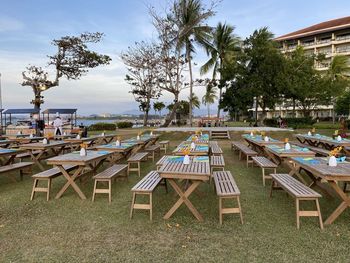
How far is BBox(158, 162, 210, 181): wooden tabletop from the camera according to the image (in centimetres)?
381

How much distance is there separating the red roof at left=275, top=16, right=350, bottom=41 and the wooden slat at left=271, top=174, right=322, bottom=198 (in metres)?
50.3

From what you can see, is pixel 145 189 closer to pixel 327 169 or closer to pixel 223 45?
pixel 327 169

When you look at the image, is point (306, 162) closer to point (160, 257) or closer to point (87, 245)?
point (160, 257)

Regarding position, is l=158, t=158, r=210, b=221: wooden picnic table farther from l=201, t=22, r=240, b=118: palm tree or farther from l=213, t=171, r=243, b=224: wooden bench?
l=201, t=22, r=240, b=118: palm tree

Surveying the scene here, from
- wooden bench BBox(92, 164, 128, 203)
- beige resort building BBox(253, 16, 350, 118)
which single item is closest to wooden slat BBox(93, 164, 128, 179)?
wooden bench BBox(92, 164, 128, 203)

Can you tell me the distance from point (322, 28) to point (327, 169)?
176 feet

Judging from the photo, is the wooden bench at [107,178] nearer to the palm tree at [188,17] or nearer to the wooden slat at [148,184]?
the wooden slat at [148,184]

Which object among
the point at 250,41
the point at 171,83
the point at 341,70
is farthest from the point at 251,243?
the point at 341,70

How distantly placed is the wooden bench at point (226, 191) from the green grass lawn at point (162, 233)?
18cm

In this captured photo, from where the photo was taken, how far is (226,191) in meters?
3.91

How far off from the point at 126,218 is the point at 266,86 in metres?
18.1

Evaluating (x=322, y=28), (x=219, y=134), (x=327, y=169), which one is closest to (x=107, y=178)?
(x=327, y=169)

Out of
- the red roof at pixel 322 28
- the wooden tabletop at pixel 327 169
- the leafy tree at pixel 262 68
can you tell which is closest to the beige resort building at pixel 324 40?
the red roof at pixel 322 28

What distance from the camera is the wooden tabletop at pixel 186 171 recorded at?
12.5 ft
